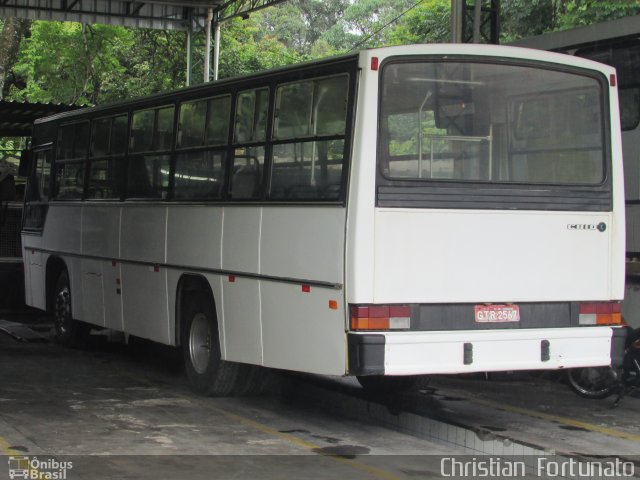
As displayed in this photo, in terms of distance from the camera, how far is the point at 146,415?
927 centimetres

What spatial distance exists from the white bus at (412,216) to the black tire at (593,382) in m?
1.54

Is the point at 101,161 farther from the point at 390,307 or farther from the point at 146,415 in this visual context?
the point at 390,307

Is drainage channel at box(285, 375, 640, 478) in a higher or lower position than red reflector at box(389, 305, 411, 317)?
lower

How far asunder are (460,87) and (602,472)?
305cm

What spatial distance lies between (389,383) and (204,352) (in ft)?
5.95

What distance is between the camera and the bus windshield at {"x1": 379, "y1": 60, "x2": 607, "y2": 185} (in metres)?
8.07

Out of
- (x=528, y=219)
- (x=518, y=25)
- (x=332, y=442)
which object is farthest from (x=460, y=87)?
(x=518, y=25)

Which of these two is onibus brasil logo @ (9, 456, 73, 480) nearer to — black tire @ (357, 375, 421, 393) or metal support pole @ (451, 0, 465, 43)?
black tire @ (357, 375, 421, 393)

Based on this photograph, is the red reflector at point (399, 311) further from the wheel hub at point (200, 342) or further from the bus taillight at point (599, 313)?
the wheel hub at point (200, 342)

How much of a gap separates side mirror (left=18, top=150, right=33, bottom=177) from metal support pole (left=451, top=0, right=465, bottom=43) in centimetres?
615

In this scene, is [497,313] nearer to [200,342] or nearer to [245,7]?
[200,342]

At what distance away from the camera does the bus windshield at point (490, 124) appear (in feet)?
26.5

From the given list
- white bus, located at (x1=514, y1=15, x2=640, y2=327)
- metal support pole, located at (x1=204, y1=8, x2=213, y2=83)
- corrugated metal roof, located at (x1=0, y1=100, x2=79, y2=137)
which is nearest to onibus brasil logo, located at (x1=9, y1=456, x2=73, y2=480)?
white bus, located at (x1=514, y1=15, x2=640, y2=327)

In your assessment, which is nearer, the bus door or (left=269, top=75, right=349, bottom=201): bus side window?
(left=269, top=75, right=349, bottom=201): bus side window
